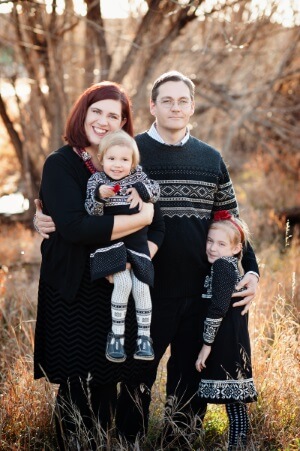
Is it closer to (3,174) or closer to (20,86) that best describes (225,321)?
(20,86)

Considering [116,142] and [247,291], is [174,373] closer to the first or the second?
[247,291]

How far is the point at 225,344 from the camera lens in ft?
11.6

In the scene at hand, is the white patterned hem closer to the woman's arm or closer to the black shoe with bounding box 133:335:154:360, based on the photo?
the black shoe with bounding box 133:335:154:360

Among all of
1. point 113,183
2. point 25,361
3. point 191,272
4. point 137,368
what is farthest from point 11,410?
point 113,183

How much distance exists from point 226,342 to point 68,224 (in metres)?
1.09

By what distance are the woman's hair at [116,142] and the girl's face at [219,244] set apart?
65 centimetres

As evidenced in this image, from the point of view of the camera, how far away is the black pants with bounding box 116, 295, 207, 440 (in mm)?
3553

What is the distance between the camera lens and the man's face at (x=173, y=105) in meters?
3.48

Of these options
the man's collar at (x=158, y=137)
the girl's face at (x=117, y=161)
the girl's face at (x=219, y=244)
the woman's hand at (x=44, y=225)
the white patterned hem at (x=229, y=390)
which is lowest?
the white patterned hem at (x=229, y=390)

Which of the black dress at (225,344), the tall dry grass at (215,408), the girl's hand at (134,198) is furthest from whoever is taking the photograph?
the tall dry grass at (215,408)

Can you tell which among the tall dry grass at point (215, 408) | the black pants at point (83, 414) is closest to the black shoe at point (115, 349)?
the black pants at point (83, 414)

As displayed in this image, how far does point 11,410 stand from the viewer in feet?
12.5

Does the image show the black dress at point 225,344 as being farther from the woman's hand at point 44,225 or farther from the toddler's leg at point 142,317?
the woman's hand at point 44,225

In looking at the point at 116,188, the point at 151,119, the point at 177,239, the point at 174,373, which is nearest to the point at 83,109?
the point at 116,188
